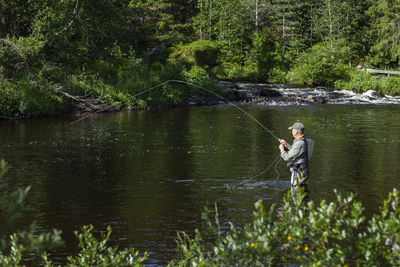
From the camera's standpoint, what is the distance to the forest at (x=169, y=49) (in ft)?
106

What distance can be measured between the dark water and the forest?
4.20 meters

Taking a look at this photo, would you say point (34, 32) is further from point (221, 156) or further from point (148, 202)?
point (148, 202)

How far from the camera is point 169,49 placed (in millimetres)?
54094

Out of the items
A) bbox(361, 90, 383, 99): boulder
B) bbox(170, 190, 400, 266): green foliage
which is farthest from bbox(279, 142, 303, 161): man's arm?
bbox(361, 90, 383, 99): boulder

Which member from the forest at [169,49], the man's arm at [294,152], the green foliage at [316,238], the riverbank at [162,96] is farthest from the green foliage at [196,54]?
the green foliage at [316,238]

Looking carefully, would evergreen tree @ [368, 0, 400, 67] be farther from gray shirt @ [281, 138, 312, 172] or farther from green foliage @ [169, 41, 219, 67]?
gray shirt @ [281, 138, 312, 172]

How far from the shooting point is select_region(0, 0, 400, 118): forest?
106 ft

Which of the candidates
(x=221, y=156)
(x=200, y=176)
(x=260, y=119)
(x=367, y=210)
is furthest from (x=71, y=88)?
(x=367, y=210)

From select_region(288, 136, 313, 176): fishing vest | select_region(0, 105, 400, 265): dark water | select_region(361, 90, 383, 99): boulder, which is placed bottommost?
select_region(0, 105, 400, 265): dark water

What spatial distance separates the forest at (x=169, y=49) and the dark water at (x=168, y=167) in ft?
13.8

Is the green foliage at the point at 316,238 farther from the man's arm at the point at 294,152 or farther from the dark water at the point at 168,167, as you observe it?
the man's arm at the point at 294,152

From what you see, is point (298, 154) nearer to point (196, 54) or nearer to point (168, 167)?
point (168, 167)

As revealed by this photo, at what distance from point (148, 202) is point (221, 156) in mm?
6309

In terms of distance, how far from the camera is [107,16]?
37750mm
